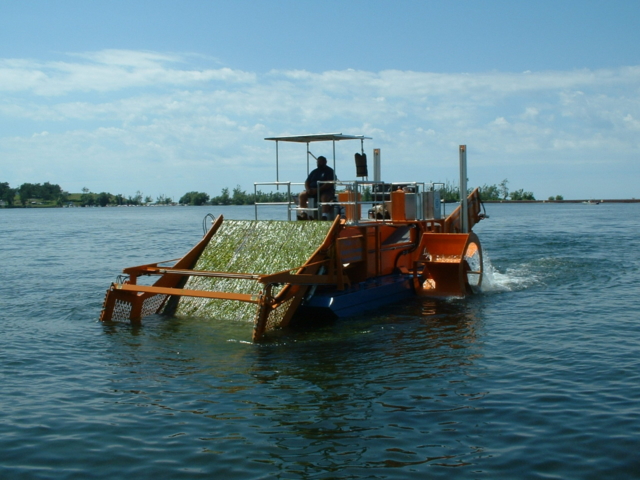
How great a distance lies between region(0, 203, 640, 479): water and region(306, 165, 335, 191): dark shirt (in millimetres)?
3356

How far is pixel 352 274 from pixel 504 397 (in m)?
6.82

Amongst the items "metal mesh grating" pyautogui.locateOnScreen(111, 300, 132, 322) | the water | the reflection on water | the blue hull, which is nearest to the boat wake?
the water

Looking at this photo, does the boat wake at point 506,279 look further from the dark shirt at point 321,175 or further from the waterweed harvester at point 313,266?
the dark shirt at point 321,175

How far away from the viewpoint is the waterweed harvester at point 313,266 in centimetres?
1261

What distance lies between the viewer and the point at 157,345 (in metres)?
11.4

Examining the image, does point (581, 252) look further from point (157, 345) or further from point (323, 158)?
point (157, 345)

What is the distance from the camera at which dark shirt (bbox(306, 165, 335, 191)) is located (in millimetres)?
15422

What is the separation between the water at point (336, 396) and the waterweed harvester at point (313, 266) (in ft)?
1.80

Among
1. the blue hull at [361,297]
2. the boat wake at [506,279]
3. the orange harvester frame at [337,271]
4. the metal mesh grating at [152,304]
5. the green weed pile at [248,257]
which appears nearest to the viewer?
the orange harvester frame at [337,271]

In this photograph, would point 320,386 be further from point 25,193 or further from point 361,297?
point 25,193

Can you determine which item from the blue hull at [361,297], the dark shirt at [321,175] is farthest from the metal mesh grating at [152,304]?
the dark shirt at [321,175]

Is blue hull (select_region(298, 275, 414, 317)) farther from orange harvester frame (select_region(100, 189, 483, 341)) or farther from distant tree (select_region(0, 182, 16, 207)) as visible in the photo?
distant tree (select_region(0, 182, 16, 207))

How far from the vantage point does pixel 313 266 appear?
1303cm

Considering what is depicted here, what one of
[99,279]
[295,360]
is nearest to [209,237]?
[295,360]
